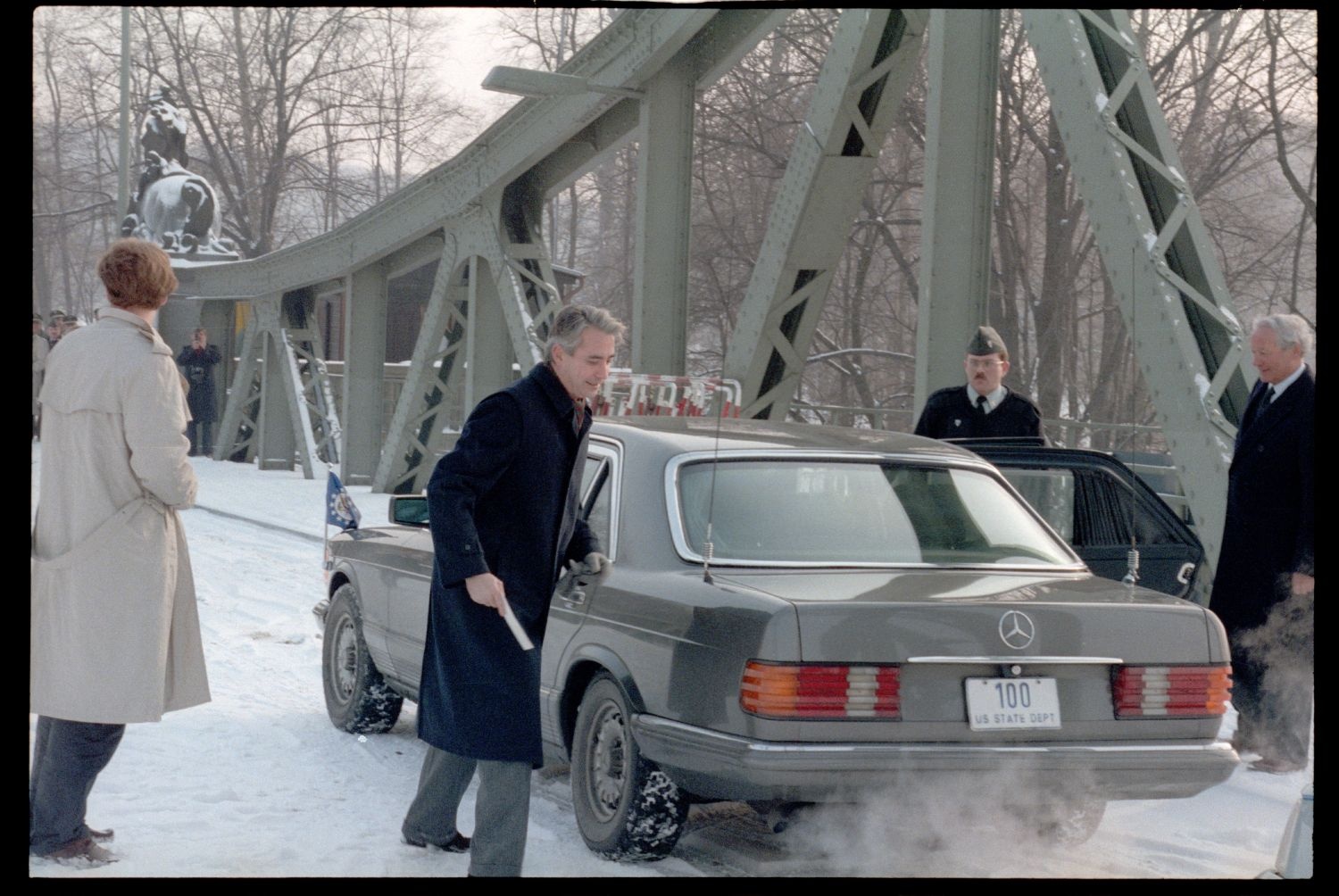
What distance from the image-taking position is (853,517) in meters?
5.31

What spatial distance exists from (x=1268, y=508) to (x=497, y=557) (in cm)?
358

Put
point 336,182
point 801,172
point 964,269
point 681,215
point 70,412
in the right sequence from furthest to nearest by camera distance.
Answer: point 336,182 < point 681,215 < point 801,172 < point 964,269 < point 70,412

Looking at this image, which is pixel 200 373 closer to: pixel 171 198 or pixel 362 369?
pixel 362 369

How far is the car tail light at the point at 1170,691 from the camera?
4.77 metres

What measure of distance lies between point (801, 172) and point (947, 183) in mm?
1953

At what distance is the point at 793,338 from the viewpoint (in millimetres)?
12695

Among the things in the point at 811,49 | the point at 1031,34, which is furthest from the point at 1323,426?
the point at 811,49

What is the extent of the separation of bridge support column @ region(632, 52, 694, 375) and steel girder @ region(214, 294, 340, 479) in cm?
1014

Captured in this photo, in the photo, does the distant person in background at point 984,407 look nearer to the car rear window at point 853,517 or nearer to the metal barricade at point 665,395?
the car rear window at point 853,517

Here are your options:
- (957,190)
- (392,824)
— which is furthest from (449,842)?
(957,190)

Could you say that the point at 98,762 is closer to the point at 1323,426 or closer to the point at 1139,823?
the point at 1139,823

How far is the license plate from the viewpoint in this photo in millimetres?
4598

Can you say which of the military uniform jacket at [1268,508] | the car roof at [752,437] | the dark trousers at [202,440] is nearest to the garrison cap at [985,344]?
the military uniform jacket at [1268,508]

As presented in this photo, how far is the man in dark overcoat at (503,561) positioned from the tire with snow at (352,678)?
2.32 meters
